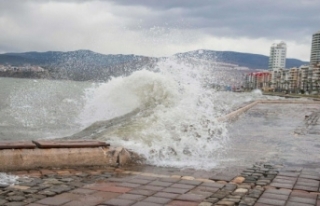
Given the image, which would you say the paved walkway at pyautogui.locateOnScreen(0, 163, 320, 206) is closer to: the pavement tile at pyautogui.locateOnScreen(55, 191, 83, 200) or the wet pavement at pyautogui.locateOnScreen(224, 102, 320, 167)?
the pavement tile at pyautogui.locateOnScreen(55, 191, 83, 200)

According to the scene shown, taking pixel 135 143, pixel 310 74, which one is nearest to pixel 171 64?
pixel 135 143

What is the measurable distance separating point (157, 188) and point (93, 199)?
79cm

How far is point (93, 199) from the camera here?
12.9ft

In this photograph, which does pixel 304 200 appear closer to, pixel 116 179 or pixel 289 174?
pixel 289 174

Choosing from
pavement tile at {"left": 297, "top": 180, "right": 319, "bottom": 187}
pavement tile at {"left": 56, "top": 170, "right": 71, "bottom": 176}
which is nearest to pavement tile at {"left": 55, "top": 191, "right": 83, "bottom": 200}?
pavement tile at {"left": 56, "top": 170, "right": 71, "bottom": 176}

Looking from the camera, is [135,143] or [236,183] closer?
[236,183]

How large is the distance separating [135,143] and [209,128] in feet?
10.3

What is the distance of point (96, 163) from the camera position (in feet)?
18.4

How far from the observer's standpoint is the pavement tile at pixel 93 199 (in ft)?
12.4

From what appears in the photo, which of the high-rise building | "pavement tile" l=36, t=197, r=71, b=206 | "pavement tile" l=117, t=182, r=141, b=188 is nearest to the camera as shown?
"pavement tile" l=36, t=197, r=71, b=206

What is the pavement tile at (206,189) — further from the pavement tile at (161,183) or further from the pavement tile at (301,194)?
the pavement tile at (301,194)

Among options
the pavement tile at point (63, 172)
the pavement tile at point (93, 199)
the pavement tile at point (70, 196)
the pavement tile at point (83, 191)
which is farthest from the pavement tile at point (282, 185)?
the pavement tile at point (63, 172)

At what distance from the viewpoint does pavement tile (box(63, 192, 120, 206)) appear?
3.77 meters

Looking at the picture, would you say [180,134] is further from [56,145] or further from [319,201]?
[319,201]
